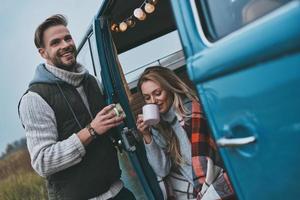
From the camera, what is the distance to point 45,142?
2.44m

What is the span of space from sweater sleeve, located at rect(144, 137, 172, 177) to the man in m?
0.30

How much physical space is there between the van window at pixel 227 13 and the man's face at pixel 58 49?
1161 millimetres

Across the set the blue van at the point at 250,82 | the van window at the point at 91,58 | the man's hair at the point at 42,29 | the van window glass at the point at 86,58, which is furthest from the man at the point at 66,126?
the blue van at the point at 250,82

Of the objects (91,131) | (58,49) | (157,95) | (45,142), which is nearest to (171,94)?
(157,95)

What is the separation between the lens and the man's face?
104 inches

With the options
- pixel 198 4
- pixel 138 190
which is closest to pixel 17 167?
pixel 138 190

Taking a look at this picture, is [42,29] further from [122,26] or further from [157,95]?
[122,26]

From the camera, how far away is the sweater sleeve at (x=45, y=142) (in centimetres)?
244

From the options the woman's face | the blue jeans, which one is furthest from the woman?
the blue jeans

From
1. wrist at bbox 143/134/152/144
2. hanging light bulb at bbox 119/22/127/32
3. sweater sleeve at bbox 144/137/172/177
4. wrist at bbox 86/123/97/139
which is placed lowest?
sweater sleeve at bbox 144/137/172/177

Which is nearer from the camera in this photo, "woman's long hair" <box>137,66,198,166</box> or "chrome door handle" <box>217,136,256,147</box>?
"chrome door handle" <box>217,136,256,147</box>

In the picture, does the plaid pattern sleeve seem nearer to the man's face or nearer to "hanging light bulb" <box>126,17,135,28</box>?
the man's face

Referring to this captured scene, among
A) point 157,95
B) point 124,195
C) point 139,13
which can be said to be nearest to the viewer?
point 124,195

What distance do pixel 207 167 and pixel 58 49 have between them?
107 cm
